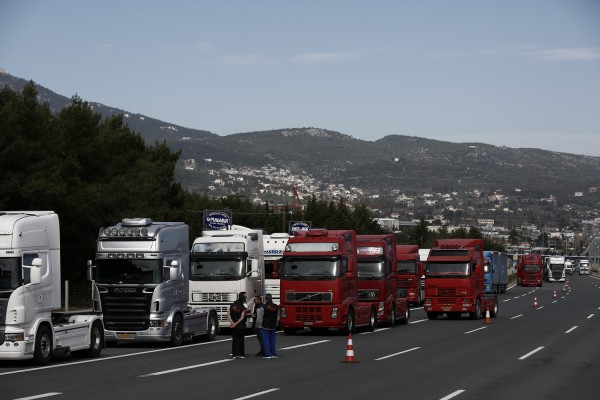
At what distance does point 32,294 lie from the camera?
24.2 m

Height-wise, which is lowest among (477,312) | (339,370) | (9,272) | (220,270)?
(477,312)

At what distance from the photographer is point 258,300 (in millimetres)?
27391

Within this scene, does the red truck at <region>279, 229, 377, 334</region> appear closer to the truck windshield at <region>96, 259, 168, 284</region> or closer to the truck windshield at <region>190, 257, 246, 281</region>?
the truck windshield at <region>190, 257, 246, 281</region>

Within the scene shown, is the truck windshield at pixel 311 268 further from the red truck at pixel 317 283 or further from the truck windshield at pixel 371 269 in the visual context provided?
the truck windshield at pixel 371 269

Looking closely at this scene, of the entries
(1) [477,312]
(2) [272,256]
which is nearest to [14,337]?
(2) [272,256]

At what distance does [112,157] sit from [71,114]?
15.3 ft

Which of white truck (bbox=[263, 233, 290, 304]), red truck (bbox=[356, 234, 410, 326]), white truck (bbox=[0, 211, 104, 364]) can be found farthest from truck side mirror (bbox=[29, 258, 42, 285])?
white truck (bbox=[263, 233, 290, 304])

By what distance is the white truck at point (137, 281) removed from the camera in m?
30.2

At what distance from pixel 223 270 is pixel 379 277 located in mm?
6433

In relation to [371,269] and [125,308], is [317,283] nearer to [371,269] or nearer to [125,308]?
[371,269]

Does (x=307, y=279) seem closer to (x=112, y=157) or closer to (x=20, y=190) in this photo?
(x=20, y=190)

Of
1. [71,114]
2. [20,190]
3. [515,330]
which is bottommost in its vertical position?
[515,330]

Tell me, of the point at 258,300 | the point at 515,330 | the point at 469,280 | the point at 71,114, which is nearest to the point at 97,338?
the point at 258,300

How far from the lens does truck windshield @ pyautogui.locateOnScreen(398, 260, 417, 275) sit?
190 feet
